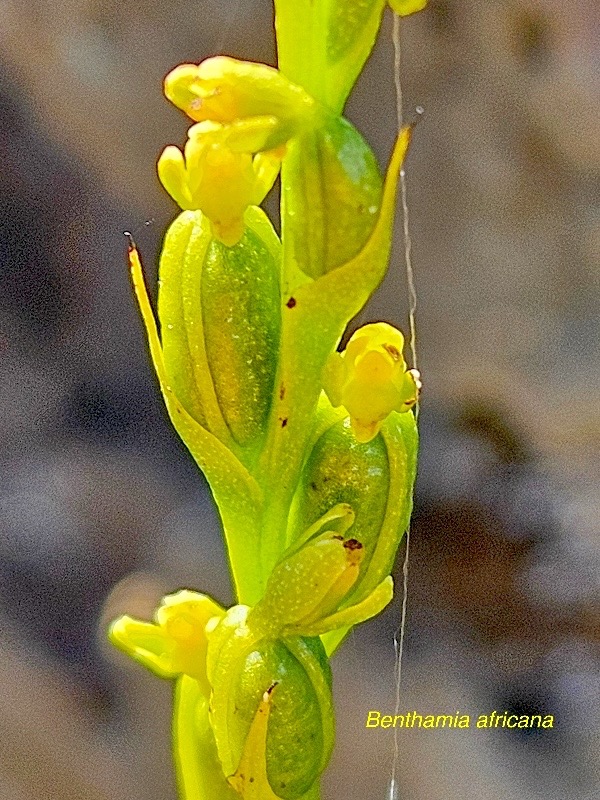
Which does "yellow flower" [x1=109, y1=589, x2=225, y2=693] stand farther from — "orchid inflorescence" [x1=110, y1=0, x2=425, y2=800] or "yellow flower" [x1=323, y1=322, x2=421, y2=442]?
"yellow flower" [x1=323, y1=322, x2=421, y2=442]

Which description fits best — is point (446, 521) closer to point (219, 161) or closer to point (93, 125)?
point (93, 125)

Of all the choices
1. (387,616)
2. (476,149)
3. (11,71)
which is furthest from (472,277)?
(11,71)

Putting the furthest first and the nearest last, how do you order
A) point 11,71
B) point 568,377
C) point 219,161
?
1. point 568,377
2. point 11,71
3. point 219,161

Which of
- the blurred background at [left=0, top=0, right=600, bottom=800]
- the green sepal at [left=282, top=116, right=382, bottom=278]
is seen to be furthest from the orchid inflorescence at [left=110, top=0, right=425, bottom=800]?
the blurred background at [left=0, top=0, right=600, bottom=800]

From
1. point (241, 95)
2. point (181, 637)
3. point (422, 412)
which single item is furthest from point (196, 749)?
point (422, 412)

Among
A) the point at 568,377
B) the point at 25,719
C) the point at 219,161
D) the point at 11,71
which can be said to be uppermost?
the point at 11,71

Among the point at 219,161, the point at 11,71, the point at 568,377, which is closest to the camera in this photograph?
the point at 219,161

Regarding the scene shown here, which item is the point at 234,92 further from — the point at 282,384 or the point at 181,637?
the point at 181,637
